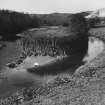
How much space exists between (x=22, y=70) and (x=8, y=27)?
40.0 meters

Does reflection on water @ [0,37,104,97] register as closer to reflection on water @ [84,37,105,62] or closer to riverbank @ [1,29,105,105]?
reflection on water @ [84,37,105,62]

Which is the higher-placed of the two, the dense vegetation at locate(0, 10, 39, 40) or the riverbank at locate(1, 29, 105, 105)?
the dense vegetation at locate(0, 10, 39, 40)

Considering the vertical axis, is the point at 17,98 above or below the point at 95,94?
below

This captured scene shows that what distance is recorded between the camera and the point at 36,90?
16.3 meters

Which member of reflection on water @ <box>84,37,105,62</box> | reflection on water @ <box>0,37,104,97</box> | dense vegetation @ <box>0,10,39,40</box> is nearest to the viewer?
reflection on water @ <box>0,37,104,97</box>

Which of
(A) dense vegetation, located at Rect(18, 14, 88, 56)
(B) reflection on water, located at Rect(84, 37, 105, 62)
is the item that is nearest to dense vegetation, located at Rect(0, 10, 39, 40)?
(A) dense vegetation, located at Rect(18, 14, 88, 56)

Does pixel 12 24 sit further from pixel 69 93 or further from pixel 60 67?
pixel 69 93

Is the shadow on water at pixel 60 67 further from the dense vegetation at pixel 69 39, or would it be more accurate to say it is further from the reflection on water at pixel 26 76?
the dense vegetation at pixel 69 39

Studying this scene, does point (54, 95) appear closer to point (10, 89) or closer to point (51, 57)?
point (10, 89)

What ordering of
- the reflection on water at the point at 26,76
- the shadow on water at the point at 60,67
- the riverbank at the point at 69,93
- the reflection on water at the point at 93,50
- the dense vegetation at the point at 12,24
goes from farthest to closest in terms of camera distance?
the dense vegetation at the point at 12,24 → the reflection on water at the point at 93,50 → the shadow on water at the point at 60,67 → the reflection on water at the point at 26,76 → the riverbank at the point at 69,93

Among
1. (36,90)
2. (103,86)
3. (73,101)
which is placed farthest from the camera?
(36,90)

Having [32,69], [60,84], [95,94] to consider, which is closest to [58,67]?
[32,69]

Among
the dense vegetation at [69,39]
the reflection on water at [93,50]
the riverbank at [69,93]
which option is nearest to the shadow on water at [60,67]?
the reflection on water at [93,50]

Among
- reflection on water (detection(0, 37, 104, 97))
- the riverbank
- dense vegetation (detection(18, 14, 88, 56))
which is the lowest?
reflection on water (detection(0, 37, 104, 97))
